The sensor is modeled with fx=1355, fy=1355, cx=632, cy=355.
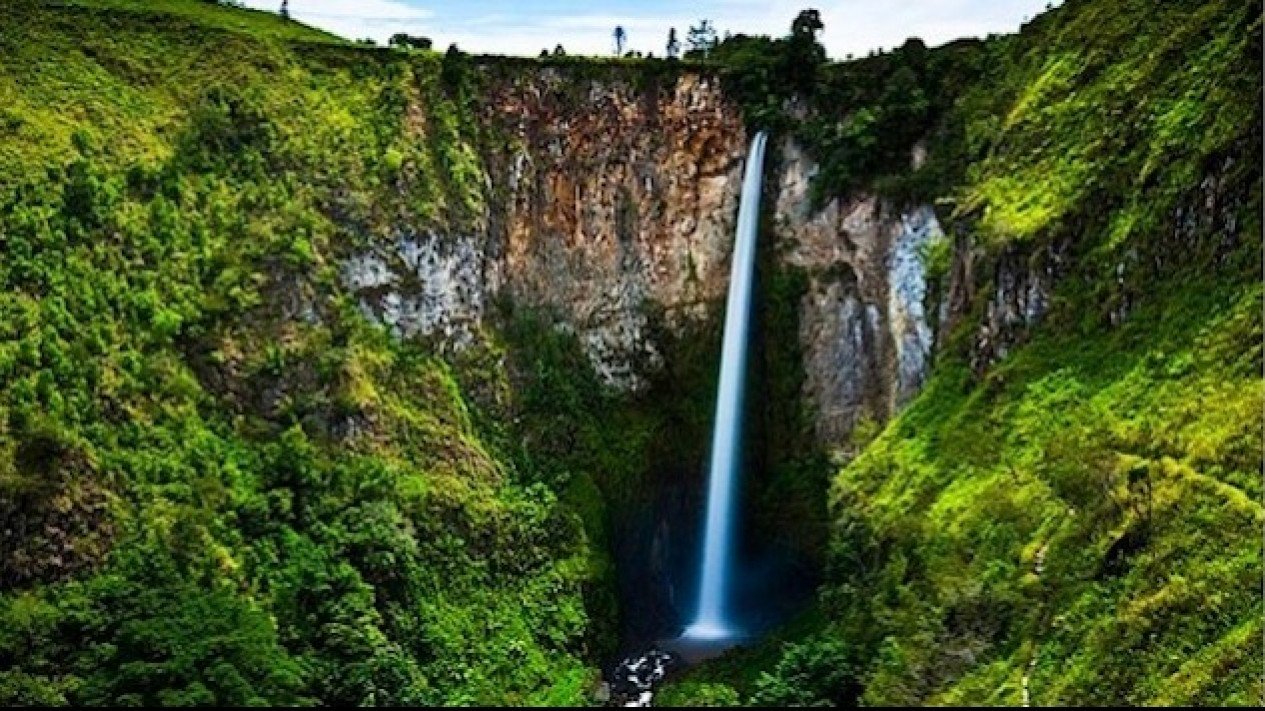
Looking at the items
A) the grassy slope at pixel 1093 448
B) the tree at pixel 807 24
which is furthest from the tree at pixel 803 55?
the grassy slope at pixel 1093 448

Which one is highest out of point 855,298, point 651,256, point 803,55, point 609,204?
point 803,55

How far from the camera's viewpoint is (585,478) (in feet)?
110

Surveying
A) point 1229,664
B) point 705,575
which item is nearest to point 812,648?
point 1229,664

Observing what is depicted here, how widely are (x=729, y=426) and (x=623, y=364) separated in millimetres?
3296

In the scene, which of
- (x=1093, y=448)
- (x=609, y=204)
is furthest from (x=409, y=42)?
(x=1093, y=448)

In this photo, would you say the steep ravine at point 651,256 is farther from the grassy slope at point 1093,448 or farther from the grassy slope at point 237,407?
the grassy slope at point 1093,448

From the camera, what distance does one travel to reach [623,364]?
3578cm

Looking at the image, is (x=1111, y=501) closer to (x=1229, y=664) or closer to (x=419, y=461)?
(x=1229, y=664)

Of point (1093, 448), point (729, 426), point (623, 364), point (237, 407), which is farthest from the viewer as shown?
point (623, 364)

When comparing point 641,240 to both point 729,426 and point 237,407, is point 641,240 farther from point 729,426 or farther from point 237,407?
point 237,407

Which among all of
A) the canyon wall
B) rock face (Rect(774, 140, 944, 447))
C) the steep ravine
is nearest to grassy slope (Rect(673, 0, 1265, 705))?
rock face (Rect(774, 140, 944, 447))

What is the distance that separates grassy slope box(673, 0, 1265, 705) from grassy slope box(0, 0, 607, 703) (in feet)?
19.6

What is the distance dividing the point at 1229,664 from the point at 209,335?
20310 mm

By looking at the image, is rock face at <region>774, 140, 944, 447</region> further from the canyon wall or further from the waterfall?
the waterfall
